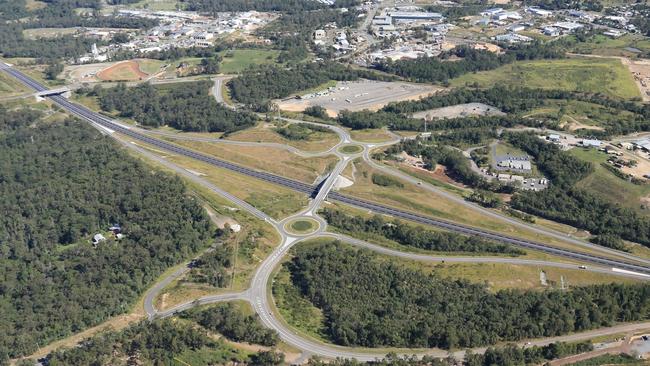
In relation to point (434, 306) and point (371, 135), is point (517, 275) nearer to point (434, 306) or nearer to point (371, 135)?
point (434, 306)

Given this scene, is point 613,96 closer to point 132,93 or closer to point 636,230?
point 636,230

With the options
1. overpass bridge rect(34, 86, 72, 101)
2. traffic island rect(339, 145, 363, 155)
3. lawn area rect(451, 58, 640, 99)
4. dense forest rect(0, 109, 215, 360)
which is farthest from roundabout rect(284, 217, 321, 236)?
overpass bridge rect(34, 86, 72, 101)

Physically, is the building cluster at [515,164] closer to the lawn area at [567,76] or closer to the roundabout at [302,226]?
the roundabout at [302,226]

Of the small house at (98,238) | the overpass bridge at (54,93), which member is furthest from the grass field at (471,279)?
the overpass bridge at (54,93)

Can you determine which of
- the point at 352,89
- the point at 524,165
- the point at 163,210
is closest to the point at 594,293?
the point at 524,165

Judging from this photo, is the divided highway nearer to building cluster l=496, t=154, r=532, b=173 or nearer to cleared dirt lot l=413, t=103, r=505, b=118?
building cluster l=496, t=154, r=532, b=173
